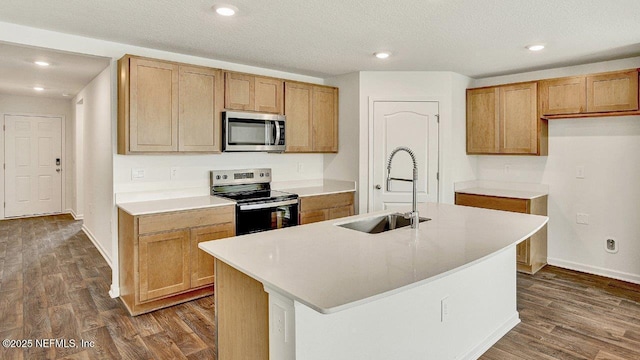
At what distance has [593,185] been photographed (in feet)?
13.4

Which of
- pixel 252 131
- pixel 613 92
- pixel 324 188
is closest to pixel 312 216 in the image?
pixel 324 188

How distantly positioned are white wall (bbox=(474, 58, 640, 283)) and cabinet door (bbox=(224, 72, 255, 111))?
10.3 feet

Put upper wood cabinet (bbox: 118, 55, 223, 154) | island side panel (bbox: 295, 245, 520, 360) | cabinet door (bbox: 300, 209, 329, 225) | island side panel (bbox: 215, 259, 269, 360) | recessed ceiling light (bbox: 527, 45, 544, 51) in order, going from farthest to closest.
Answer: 1. cabinet door (bbox: 300, 209, 329, 225)
2. recessed ceiling light (bbox: 527, 45, 544, 51)
3. upper wood cabinet (bbox: 118, 55, 223, 154)
4. island side panel (bbox: 215, 259, 269, 360)
5. island side panel (bbox: 295, 245, 520, 360)

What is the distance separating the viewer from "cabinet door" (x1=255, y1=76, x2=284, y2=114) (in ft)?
13.1

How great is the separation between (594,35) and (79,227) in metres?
7.30

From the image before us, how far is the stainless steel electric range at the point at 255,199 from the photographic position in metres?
3.54

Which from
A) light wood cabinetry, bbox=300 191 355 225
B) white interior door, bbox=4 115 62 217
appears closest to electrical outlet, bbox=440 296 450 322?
light wood cabinetry, bbox=300 191 355 225

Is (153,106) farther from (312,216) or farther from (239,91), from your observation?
(312,216)

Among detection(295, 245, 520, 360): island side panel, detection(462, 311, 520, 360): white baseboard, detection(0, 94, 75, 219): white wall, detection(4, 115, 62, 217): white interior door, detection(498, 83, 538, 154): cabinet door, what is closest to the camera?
detection(295, 245, 520, 360): island side panel

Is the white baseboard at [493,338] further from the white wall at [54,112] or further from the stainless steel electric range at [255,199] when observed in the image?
the white wall at [54,112]

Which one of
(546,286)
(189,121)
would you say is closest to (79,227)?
(189,121)

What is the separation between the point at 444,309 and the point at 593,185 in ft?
10.00

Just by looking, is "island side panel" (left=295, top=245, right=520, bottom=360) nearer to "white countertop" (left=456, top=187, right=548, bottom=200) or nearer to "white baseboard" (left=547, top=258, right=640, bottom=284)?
"white countertop" (left=456, top=187, right=548, bottom=200)

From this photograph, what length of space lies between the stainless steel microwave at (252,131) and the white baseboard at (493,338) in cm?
269
